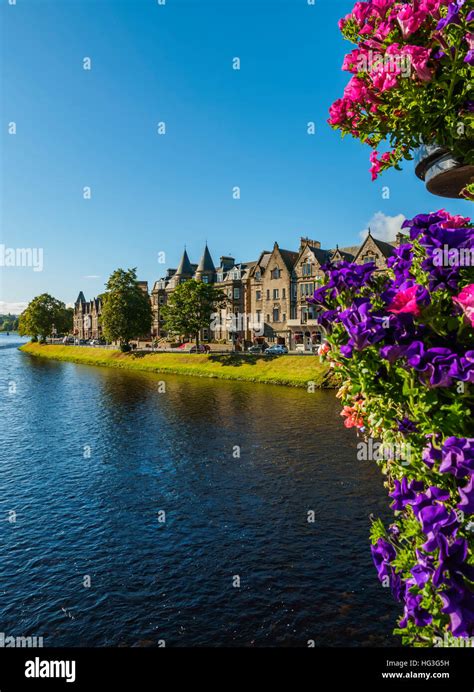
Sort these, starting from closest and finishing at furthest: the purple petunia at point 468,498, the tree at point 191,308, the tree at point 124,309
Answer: the purple petunia at point 468,498, the tree at point 191,308, the tree at point 124,309

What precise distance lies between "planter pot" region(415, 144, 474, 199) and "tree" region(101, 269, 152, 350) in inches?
3297

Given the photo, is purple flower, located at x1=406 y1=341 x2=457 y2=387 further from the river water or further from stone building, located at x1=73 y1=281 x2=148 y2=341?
stone building, located at x1=73 y1=281 x2=148 y2=341

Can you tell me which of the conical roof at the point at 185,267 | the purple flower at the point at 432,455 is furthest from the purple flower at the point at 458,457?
the conical roof at the point at 185,267

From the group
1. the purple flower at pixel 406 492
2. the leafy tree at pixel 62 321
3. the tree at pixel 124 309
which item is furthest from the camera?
the leafy tree at pixel 62 321

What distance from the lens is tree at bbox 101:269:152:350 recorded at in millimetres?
86375

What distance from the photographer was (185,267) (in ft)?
375

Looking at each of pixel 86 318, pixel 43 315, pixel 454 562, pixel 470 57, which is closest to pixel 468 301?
pixel 454 562

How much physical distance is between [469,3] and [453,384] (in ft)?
13.1

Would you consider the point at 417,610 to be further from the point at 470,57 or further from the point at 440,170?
the point at 470,57

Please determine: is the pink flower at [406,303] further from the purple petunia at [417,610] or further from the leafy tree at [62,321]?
the leafy tree at [62,321]

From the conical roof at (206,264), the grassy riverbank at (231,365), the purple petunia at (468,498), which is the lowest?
the grassy riverbank at (231,365)

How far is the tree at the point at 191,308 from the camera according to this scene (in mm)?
75125

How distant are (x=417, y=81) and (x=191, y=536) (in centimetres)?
1518

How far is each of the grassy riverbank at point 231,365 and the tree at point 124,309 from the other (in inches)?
198
